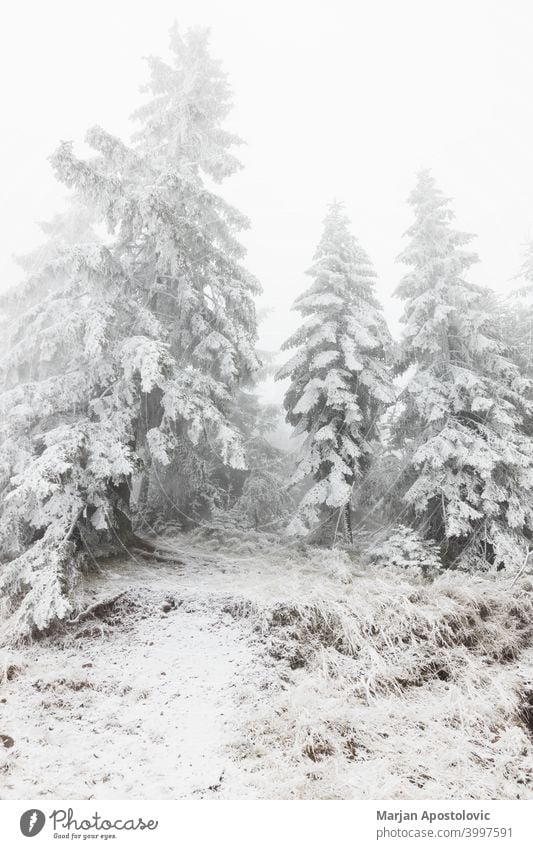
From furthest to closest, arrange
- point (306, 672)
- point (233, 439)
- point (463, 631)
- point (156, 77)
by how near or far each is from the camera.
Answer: point (156, 77) → point (233, 439) → point (463, 631) → point (306, 672)

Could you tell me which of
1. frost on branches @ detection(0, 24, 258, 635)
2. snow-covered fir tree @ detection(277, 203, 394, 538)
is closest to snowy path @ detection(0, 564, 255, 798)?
frost on branches @ detection(0, 24, 258, 635)

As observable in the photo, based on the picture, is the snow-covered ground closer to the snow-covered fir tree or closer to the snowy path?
the snowy path

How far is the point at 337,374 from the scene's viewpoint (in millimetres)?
12547

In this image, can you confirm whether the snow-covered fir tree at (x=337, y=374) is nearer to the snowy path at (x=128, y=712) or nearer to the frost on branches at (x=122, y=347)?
the frost on branches at (x=122, y=347)

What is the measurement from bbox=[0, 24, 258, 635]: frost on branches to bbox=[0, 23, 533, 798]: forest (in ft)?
0.20

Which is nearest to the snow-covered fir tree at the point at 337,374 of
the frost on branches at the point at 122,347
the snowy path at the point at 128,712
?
the frost on branches at the point at 122,347

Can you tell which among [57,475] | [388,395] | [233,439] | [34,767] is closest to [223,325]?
[233,439]

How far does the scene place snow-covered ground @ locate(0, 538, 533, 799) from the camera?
14.6 feet

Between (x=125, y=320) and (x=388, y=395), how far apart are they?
7.01 metres

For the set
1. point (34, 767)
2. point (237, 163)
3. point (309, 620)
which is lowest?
point (34, 767)

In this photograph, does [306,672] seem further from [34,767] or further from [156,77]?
[156,77]

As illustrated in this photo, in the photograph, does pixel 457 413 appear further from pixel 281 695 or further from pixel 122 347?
pixel 281 695

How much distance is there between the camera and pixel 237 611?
7.79m
